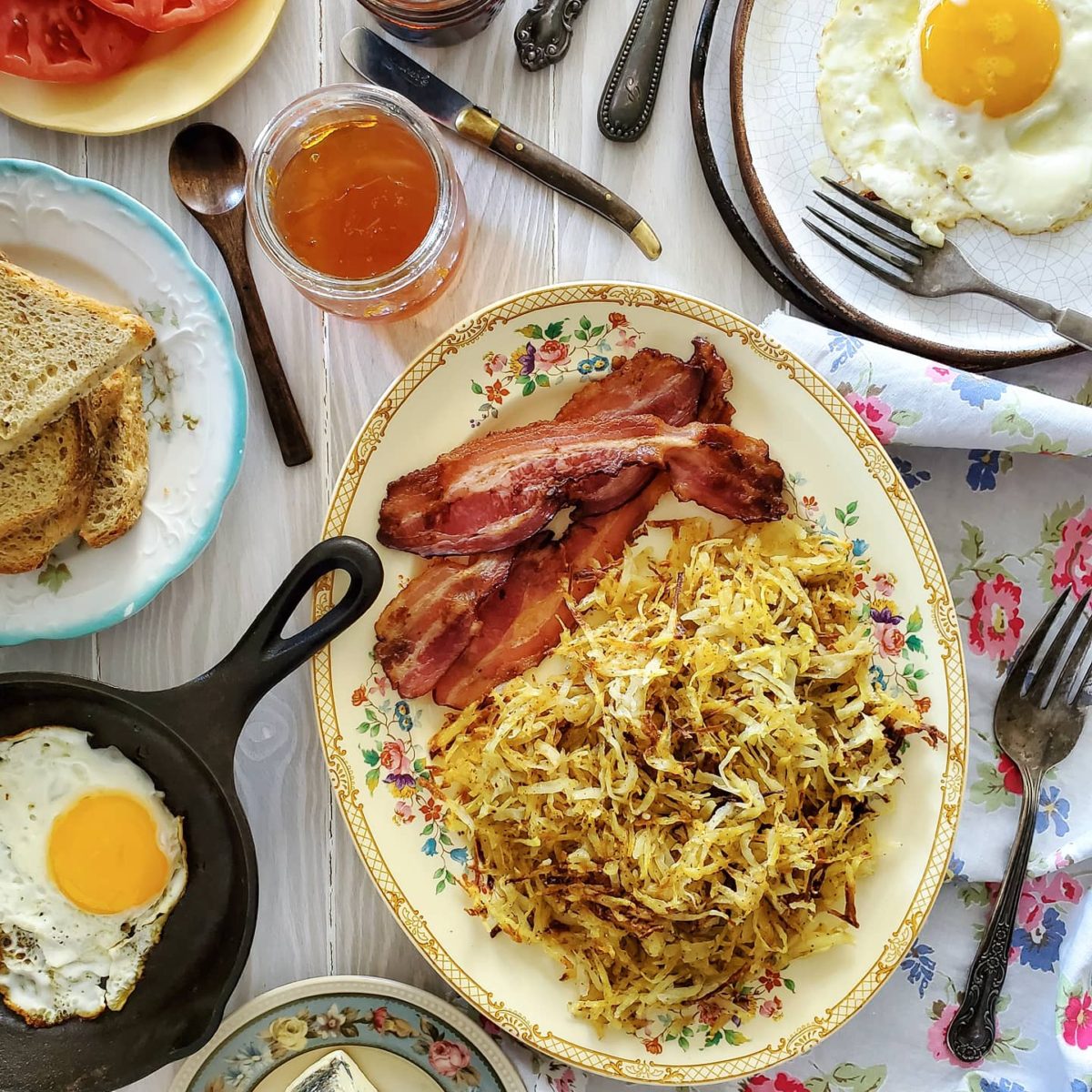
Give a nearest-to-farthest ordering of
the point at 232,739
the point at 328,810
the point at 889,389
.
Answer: the point at 232,739 → the point at 889,389 → the point at 328,810

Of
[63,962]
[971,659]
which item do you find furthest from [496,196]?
[63,962]

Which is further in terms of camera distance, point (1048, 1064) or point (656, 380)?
point (1048, 1064)

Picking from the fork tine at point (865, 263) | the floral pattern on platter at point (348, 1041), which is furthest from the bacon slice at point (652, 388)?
the floral pattern on platter at point (348, 1041)

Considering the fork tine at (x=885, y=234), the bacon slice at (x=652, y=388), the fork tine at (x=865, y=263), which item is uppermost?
the fork tine at (x=885, y=234)

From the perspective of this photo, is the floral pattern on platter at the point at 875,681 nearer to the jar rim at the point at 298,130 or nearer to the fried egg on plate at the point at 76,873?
the fried egg on plate at the point at 76,873

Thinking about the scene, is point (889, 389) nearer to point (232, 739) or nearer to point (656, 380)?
point (656, 380)
